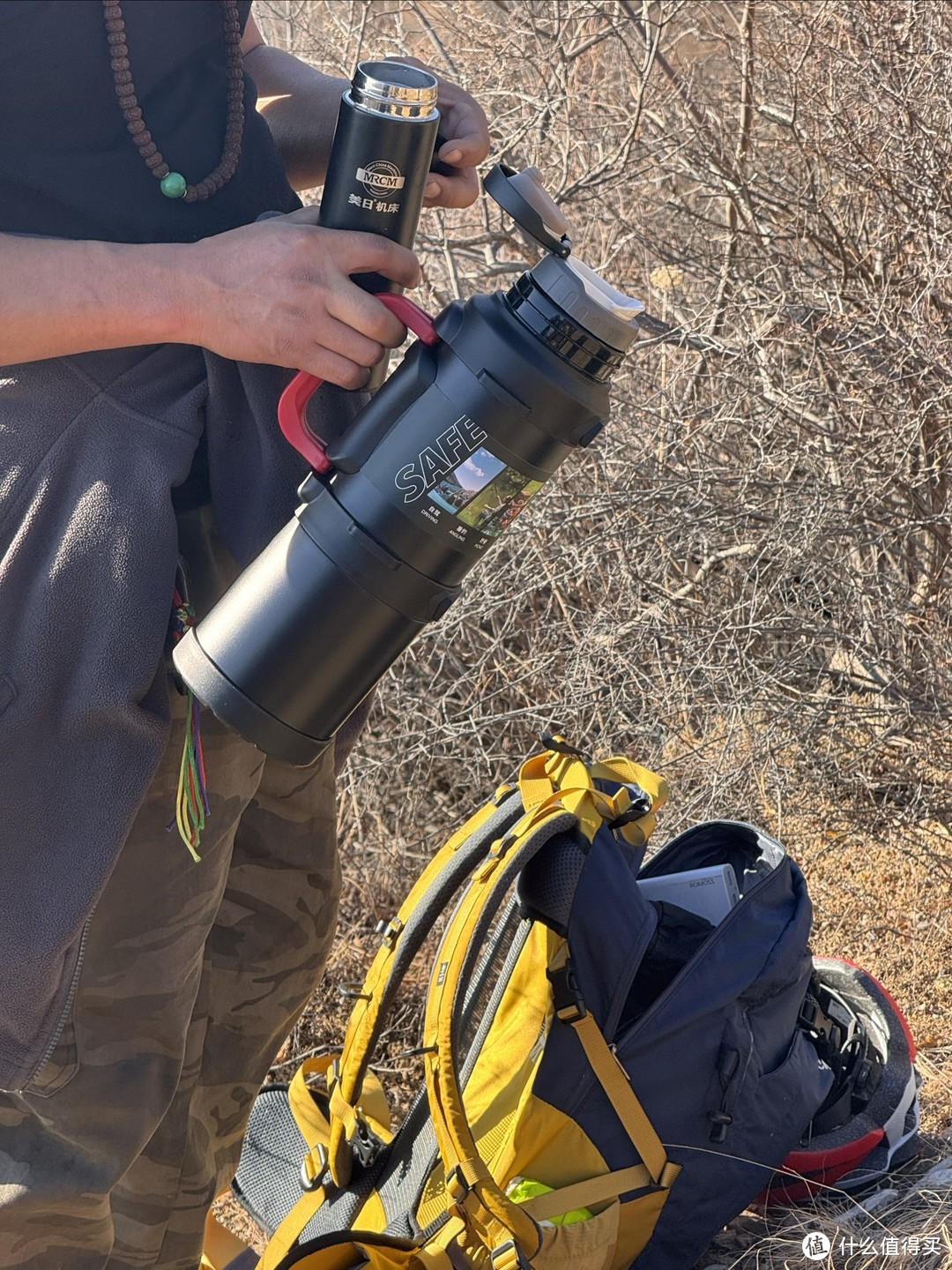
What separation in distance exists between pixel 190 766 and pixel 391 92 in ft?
2.25

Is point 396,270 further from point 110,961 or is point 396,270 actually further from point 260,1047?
point 260,1047

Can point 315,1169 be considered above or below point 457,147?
below

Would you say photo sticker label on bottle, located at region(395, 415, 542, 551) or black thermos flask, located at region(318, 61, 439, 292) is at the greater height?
black thermos flask, located at region(318, 61, 439, 292)

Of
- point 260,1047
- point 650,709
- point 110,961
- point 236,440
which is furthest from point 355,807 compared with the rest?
point 236,440

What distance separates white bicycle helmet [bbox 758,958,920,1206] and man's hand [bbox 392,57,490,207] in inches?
53.4

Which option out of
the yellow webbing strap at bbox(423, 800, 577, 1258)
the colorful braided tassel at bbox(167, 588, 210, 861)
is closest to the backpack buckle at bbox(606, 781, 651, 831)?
the yellow webbing strap at bbox(423, 800, 577, 1258)

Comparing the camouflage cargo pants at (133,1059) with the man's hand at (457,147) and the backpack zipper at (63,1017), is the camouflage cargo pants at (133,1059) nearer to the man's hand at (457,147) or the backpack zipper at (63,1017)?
the backpack zipper at (63,1017)

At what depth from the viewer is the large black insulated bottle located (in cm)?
106

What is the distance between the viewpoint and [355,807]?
2805 millimetres

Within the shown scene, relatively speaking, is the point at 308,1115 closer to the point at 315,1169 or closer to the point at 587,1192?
the point at 315,1169

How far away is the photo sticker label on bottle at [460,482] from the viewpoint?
3.50 ft

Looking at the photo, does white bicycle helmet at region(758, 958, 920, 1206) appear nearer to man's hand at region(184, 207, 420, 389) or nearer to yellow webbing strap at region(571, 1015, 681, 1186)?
yellow webbing strap at region(571, 1015, 681, 1186)

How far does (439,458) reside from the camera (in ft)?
3.51

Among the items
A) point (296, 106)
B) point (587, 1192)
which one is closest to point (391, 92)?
point (296, 106)
